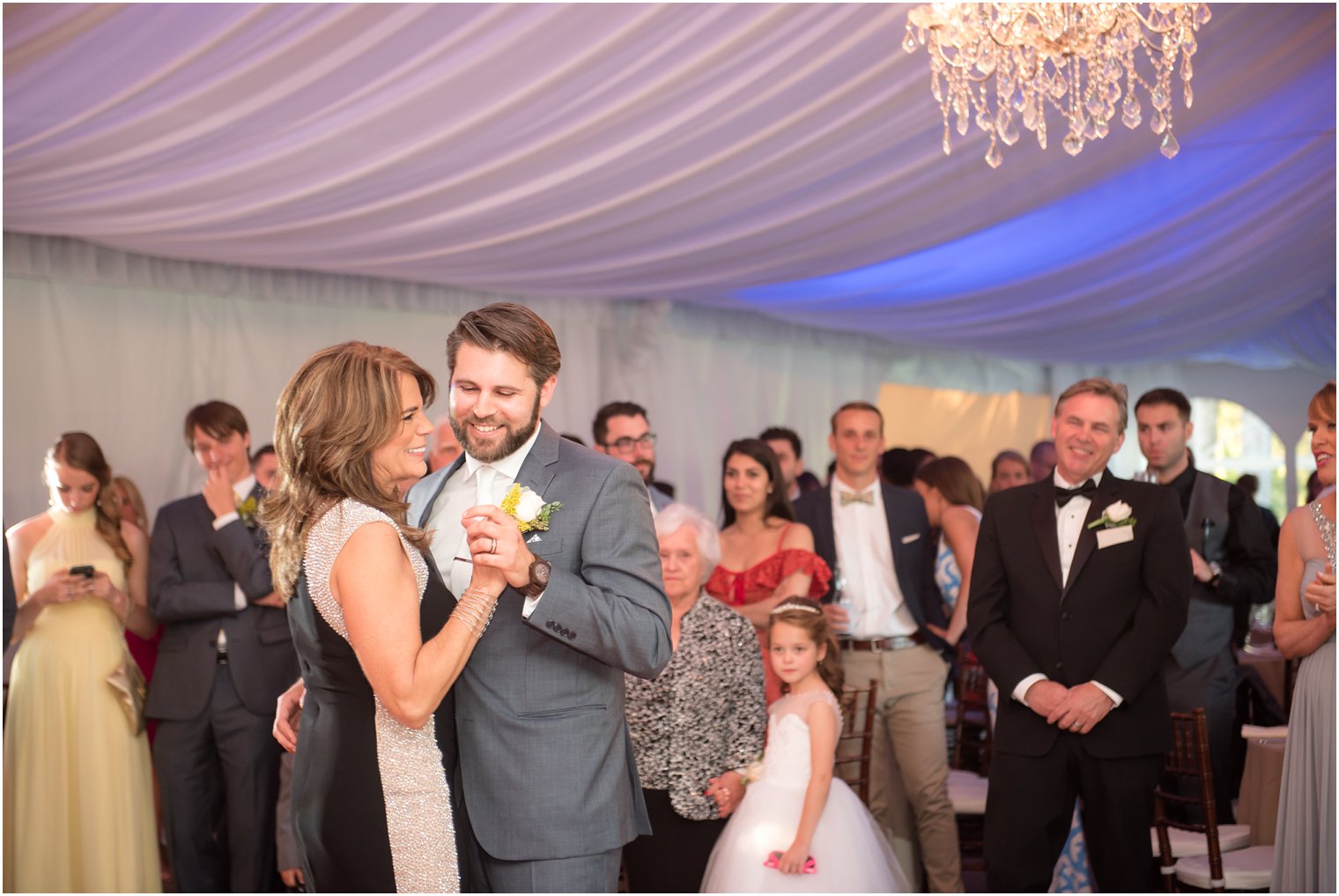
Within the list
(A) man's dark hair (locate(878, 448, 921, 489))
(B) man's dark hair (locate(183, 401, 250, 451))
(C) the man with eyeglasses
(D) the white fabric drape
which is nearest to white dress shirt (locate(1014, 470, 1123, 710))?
(C) the man with eyeglasses

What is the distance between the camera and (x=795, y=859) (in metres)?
3.65

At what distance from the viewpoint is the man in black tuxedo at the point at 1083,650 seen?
3.62 m

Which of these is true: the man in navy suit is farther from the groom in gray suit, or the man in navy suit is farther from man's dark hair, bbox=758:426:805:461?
the groom in gray suit

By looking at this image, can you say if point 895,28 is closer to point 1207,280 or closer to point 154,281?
point 154,281

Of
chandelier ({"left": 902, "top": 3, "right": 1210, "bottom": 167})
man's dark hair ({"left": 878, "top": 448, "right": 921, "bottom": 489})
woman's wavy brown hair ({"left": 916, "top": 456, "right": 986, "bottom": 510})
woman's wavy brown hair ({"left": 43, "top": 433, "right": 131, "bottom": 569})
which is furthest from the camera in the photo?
man's dark hair ({"left": 878, "top": 448, "right": 921, "bottom": 489})

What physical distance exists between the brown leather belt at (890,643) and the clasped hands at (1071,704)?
123 cm

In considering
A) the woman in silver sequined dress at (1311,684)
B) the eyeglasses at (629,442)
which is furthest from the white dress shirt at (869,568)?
the woman in silver sequined dress at (1311,684)

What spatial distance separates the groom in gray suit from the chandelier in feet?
6.59

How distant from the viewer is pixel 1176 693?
17.0 ft

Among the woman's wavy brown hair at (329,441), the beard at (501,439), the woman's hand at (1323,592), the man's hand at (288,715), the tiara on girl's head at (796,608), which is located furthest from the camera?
the tiara on girl's head at (796,608)

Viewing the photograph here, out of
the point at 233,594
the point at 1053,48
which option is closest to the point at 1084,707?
the point at 1053,48

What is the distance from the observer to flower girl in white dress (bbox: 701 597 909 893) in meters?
3.69

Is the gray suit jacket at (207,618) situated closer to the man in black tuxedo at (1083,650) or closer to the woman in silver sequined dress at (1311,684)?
the man in black tuxedo at (1083,650)

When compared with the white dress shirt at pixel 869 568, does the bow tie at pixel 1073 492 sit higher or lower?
higher
